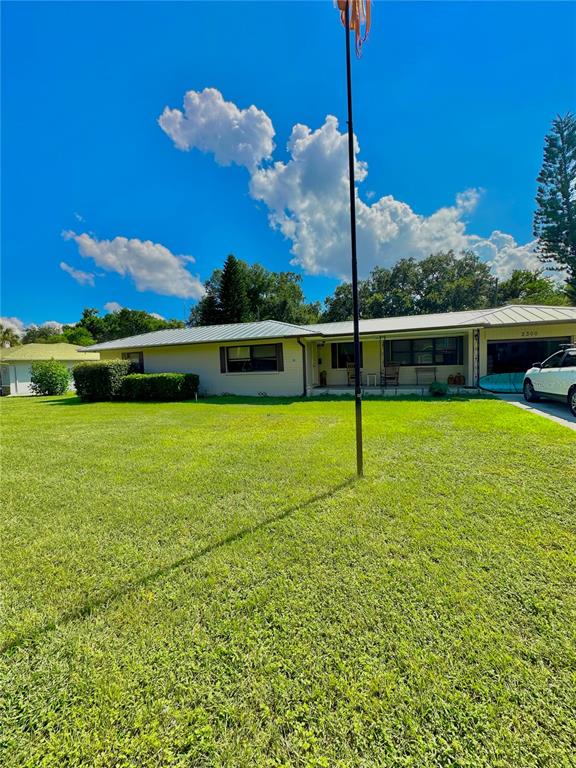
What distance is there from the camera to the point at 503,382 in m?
12.2

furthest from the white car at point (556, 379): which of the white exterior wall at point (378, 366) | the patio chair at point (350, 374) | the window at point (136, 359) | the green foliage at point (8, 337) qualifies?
the green foliage at point (8, 337)

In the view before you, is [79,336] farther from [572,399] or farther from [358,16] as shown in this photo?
[572,399]

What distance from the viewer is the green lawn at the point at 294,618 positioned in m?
1.43

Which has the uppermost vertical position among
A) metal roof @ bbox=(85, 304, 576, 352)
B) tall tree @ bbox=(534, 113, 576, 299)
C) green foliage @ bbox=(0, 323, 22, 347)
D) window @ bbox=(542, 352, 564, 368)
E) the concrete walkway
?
tall tree @ bbox=(534, 113, 576, 299)

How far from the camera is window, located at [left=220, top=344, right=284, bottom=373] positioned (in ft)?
46.0

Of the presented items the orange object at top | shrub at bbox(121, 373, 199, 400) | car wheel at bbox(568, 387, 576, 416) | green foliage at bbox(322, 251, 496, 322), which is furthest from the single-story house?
green foliage at bbox(322, 251, 496, 322)

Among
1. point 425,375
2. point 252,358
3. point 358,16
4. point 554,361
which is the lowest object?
point 425,375

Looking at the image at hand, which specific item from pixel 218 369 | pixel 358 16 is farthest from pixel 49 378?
pixel 358 16

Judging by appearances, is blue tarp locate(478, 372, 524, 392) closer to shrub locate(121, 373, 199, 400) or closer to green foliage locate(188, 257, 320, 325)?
shrub locate(121, 373, 199, 400)

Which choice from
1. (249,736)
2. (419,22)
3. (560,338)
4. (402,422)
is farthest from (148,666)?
(560,338)

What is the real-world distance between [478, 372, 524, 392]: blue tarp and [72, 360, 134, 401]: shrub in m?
16.4

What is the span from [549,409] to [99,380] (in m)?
17.5

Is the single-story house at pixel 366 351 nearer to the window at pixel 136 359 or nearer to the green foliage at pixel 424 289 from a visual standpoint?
the window at pixel 136 359

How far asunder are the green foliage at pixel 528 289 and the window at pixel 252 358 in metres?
31.8
